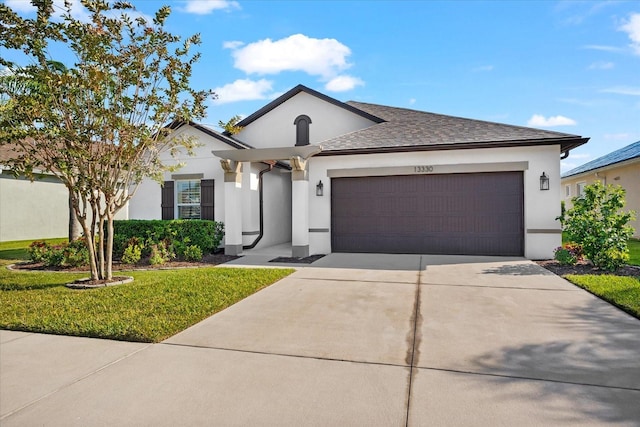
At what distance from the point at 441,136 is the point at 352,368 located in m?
9.63

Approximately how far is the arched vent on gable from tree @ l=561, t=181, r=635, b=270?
10.9 m

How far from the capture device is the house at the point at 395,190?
10422mm

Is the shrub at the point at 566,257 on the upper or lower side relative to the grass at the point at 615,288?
upper

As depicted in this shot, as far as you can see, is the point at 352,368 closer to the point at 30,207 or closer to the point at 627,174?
the point at 627,174

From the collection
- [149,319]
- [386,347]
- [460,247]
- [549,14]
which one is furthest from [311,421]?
[549,14]

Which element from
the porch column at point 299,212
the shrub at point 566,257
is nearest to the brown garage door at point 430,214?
the porch column at point 299,212

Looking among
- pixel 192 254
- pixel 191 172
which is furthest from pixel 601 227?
pixel 191 172

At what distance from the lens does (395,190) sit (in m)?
11.6

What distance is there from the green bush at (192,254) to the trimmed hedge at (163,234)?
26 centimetres

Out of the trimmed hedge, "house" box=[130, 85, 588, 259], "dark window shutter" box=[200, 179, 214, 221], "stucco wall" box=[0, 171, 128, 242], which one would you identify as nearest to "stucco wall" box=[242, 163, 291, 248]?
"house" box=[130, 85, 588, 259]

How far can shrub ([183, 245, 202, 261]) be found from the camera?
35.0 feet

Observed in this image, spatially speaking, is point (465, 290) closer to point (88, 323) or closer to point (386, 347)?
point (386, 347)

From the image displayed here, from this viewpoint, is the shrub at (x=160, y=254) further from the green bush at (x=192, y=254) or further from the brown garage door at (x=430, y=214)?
the brown garage door at (x=430, y=214)

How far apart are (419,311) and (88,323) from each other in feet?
15.3
